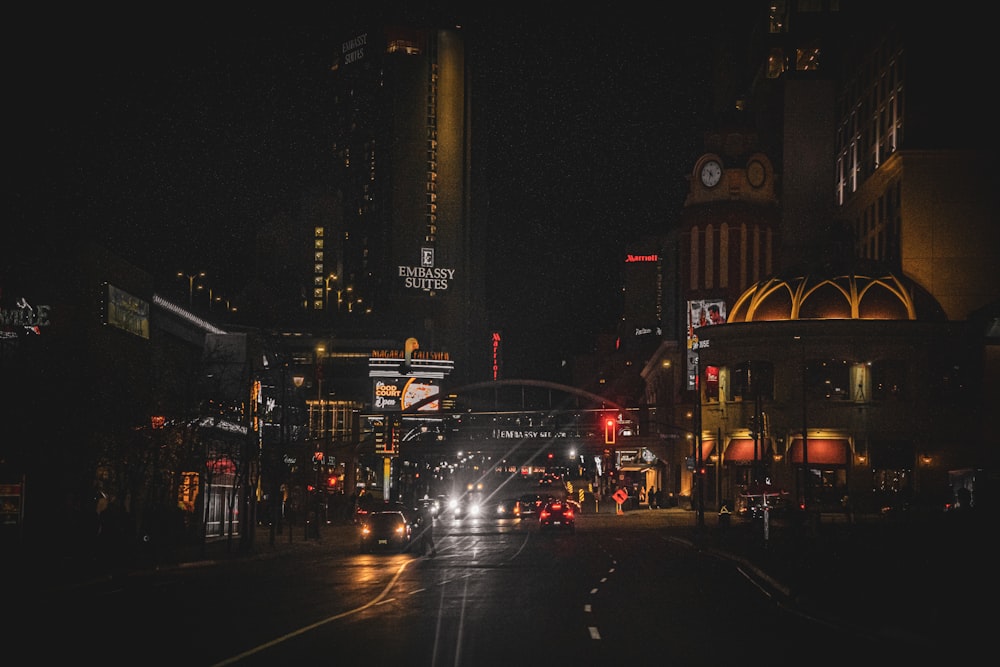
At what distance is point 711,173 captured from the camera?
12469 centimetres

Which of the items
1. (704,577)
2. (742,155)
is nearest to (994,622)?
(704,577)

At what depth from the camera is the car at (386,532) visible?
164 feet

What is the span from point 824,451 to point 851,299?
12.0 metres

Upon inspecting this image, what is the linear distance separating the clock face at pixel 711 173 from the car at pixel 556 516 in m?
62.0

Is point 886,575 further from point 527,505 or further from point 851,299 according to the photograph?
point 851,299

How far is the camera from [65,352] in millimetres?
46562

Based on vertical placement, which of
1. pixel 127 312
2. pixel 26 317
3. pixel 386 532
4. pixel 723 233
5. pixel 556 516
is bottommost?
pixel 386 532

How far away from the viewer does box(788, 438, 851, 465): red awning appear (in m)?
100

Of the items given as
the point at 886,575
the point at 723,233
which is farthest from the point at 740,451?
the point at 886,575

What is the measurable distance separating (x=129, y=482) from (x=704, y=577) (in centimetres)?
2102

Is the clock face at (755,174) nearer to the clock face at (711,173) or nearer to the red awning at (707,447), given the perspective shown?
the clock face at (711,173)

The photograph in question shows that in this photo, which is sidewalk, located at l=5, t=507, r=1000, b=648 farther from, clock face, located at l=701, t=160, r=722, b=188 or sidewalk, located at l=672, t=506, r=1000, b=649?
clock face, located at l=701, t=160, r=722, b=188

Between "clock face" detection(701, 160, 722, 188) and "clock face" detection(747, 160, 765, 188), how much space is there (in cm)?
306

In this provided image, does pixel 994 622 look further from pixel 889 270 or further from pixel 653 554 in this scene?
pixel 889 270
